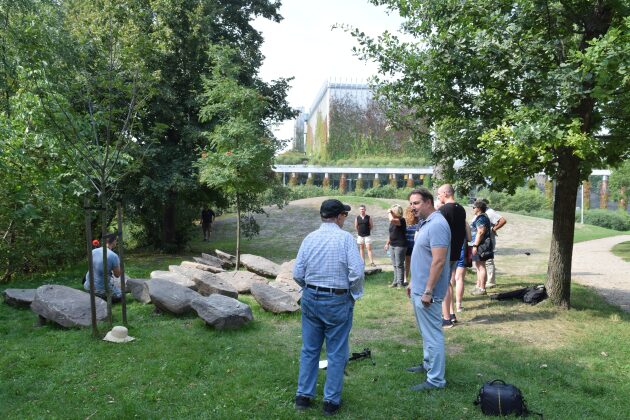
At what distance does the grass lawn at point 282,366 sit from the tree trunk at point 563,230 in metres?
0.39

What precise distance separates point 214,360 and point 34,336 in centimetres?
300

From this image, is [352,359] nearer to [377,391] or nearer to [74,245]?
[377,391]

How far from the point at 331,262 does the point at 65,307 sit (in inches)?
197

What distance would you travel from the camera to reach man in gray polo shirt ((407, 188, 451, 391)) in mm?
5062

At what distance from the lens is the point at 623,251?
1994 cm

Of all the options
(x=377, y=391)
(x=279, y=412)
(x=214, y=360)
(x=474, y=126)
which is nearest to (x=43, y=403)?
(x=214, y=360)

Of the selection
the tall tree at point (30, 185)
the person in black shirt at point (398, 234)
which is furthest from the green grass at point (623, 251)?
the tall tree at point (30, 185)

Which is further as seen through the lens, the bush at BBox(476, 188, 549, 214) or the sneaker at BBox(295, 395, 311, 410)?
the bush at BBox(476, 188, 549, 214)

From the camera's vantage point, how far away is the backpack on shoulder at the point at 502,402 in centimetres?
454

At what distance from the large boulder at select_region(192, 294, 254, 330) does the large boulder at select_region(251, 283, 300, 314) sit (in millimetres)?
827

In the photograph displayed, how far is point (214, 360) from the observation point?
6047mm

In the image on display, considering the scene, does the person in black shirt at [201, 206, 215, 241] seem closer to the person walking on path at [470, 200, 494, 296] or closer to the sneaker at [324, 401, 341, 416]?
the person walking on path at [470, 200, 494, 296]

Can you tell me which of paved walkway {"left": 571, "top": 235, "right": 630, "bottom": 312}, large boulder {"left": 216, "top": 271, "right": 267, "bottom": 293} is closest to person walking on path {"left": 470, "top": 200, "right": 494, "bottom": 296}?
paved walkway {"left": 571, "top": 235, "right": 630, "bottom": 312}

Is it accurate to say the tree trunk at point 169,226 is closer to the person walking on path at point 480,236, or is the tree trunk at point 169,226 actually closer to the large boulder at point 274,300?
the large boulder at point 274,300
